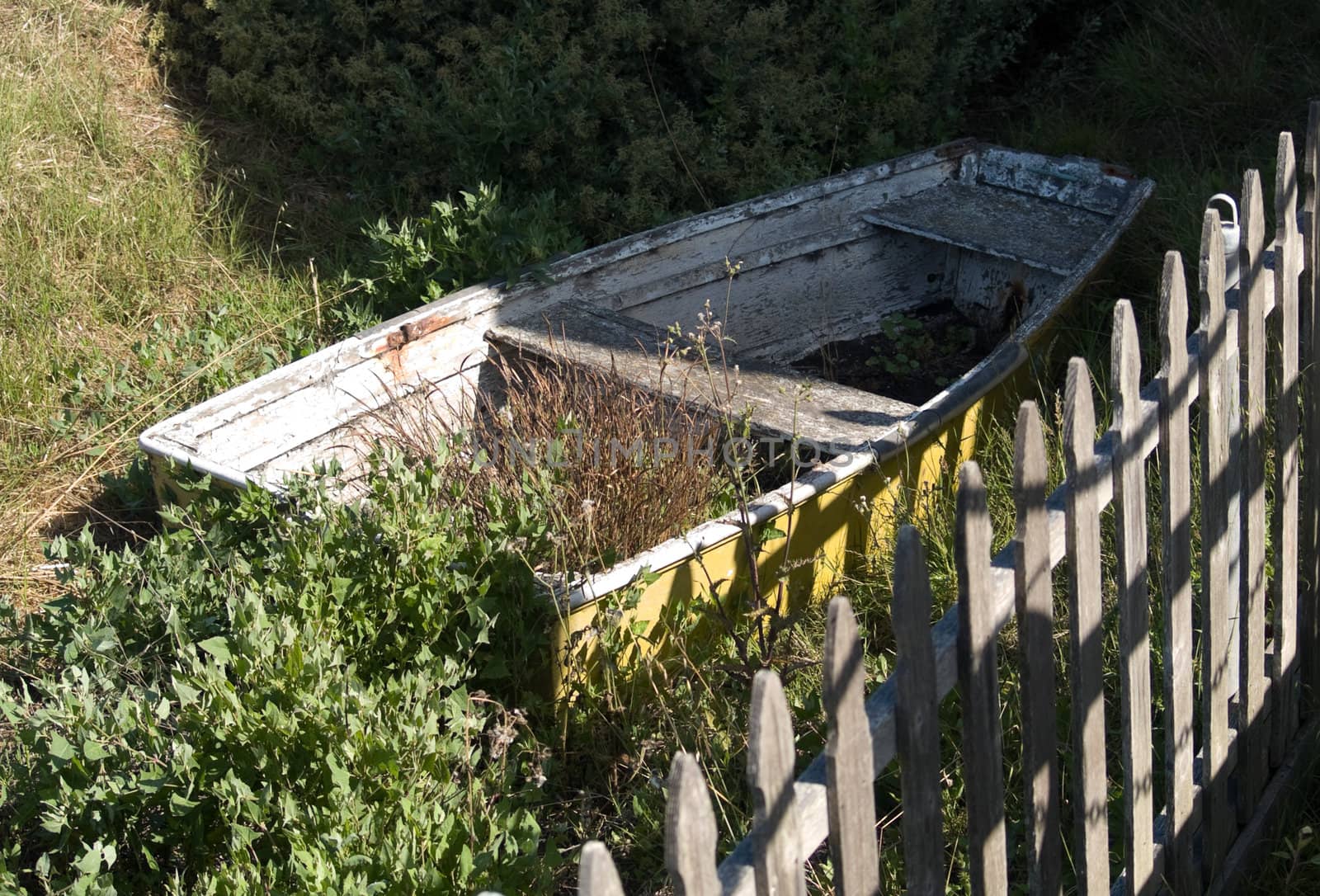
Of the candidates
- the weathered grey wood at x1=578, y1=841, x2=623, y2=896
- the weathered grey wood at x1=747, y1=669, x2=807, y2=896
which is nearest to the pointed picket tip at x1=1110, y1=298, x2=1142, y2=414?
the weathered grey wood at x1=747, y1=669, x2=807, y2=896

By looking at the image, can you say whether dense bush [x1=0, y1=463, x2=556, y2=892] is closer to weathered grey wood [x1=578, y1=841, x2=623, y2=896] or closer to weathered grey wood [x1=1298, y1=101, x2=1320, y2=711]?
weathered grey wood [x1=578, y1=841, x2=623, y2=896]

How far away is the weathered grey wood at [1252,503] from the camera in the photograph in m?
Result: 2.32

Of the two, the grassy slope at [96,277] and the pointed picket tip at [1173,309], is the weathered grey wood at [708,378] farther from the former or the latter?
the pointed picket tip at [1173,309]

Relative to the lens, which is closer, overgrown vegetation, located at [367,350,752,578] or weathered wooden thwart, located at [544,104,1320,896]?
weathered wooden thwart, located at [544,104,1320,896]

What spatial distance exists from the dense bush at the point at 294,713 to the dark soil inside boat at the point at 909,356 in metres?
2.11

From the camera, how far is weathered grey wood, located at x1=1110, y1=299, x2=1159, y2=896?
188 centimetres

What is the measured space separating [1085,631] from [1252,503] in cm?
82

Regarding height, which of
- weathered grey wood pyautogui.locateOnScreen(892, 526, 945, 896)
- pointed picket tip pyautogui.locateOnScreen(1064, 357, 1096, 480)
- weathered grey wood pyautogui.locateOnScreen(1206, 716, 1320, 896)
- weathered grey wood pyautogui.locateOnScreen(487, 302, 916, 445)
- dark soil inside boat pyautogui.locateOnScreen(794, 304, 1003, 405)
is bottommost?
weathered grey wood pyautogui.locateOnScreen(1206, 716, 1320, 896)

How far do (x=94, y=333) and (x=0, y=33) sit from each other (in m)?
2.26

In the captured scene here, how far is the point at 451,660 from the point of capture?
8.50 feet

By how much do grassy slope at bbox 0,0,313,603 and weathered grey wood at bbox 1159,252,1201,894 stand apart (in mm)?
3065

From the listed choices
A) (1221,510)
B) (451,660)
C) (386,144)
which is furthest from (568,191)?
(1221,510)

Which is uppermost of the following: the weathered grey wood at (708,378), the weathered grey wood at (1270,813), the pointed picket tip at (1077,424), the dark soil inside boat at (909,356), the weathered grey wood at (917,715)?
the pointed picket tip at (1077,424)

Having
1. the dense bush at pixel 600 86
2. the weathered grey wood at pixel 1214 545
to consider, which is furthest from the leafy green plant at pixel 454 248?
the weathered grey wood at pixel 1214 545
